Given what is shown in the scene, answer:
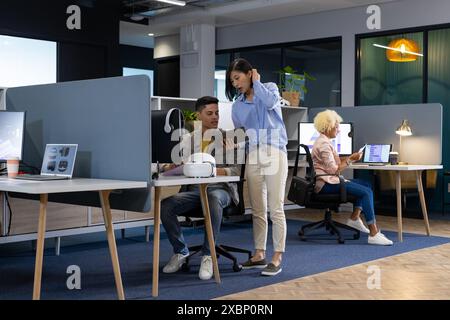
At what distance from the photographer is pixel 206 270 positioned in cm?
392

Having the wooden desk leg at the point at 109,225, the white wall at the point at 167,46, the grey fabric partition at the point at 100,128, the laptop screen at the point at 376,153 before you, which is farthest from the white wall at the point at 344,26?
the wooden desk leg at the point at 109,225

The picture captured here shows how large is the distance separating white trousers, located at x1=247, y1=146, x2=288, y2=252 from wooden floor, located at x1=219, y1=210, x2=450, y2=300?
376mm

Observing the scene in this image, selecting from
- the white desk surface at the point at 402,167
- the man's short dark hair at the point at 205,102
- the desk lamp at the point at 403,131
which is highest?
the man's short dark hair at the point at 205,102

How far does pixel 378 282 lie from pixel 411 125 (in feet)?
9.63

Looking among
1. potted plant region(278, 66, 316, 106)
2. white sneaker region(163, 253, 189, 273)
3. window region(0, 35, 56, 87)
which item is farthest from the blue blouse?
window region(0, 35, 56, 87)

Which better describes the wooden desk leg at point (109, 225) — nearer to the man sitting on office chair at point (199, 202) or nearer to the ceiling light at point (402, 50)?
the man sitting on office chair at point (199, 202)

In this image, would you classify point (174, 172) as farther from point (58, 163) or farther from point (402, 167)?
point (402, 167)

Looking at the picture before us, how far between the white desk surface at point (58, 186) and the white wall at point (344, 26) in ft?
19.1

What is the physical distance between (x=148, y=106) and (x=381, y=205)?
538 centimetres

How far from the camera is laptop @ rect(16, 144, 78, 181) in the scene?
11.2 ft

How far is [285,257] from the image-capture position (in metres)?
4.71

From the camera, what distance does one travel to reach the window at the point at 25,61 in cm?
962

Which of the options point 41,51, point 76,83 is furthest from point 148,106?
point 41,51
